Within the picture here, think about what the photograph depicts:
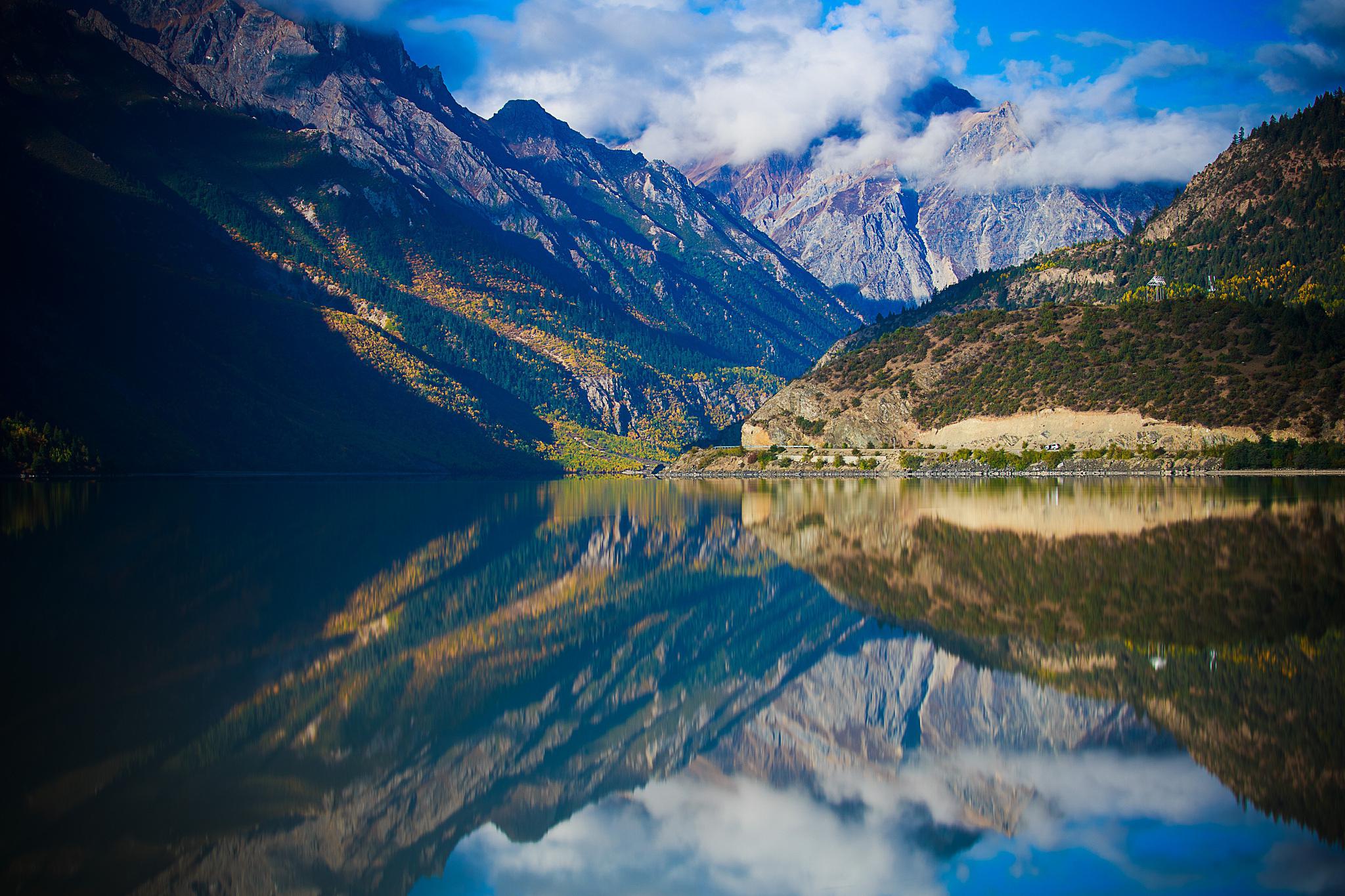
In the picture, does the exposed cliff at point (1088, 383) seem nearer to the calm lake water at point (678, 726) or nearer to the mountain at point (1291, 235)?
the mountain at point (1291, 235)

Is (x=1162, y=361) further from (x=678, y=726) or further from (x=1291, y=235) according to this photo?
(x=678, y=726)

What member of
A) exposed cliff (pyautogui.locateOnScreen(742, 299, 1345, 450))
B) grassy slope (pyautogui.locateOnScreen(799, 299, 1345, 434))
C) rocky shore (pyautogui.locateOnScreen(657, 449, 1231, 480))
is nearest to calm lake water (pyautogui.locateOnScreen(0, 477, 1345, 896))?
rocky shore (pyautogui.locateOnScreen(657, 449, 1231, 480))

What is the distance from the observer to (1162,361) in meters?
149

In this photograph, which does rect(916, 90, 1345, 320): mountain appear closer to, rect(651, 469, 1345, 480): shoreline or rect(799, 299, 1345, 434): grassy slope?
rect(799, 299, 1345, 434): grassy slope

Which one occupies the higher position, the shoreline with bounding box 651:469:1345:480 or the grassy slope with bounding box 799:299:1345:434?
the grassy slope with bounding box 799:299:1345:434

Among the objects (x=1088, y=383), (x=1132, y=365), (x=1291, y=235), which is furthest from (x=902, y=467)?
(x=1291, y=235)

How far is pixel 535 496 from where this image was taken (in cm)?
11200

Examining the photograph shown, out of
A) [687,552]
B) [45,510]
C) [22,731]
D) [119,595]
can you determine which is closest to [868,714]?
[22,731]

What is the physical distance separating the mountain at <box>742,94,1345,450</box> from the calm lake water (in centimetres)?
10687

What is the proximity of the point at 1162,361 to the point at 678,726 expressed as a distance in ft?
481

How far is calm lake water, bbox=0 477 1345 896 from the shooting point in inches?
548

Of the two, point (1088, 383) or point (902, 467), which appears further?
point (902, 467)

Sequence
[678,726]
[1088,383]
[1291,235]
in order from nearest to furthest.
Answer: [678,726] → [1088,383] → [1291,235]

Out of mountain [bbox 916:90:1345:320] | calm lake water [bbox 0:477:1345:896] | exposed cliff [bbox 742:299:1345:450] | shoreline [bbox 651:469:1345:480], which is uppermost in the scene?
mountain [bbox 916:90:1345:320]
